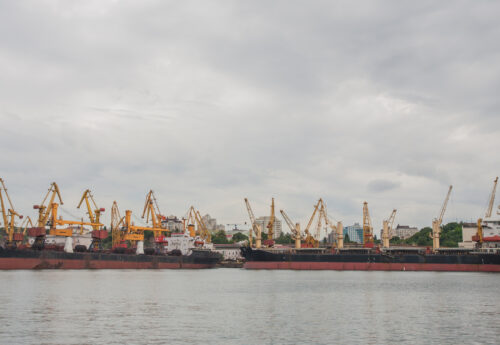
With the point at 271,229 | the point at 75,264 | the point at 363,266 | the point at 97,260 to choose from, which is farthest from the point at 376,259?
the point at 75,264

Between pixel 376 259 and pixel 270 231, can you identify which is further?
pixel 270 231

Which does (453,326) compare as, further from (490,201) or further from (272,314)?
(490,201)

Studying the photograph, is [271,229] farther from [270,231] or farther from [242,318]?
[242,318]

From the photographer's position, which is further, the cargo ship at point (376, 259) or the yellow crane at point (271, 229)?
the yellow crane at point (271, 229)

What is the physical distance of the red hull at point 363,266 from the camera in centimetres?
10483

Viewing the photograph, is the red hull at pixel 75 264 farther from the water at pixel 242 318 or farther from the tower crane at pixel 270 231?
the water at pixel 242 318

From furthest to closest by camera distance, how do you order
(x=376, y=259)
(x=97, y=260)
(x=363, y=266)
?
1. (x=363, y=266)
2. (x=376, y=259)
3. (x=97, y=260)

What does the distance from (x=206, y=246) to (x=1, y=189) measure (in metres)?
60.0

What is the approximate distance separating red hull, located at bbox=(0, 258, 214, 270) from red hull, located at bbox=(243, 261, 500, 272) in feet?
65.5

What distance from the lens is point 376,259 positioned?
112438 millimetres

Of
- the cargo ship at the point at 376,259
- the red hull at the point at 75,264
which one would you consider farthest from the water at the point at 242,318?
the cargo ship at the point at 376,259

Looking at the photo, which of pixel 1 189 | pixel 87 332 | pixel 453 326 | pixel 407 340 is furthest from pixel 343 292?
pixel 1 189

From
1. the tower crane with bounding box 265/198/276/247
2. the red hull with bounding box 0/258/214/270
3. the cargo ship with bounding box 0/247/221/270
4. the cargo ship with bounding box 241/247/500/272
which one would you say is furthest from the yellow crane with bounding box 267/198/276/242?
the red hull with bounding box 0/258/214/270

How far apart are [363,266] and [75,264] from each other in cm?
6280
